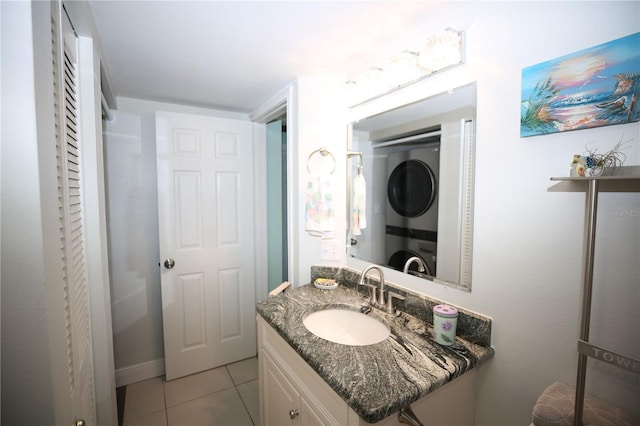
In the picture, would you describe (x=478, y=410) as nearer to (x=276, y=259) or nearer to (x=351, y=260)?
(x=351, y=260)

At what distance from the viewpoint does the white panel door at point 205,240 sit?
7.10 feet

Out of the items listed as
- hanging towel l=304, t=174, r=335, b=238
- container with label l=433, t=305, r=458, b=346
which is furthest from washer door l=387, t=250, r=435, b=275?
hanging towel l=304, t=174, r=335, b=238

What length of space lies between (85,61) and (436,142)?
1495 millimetres

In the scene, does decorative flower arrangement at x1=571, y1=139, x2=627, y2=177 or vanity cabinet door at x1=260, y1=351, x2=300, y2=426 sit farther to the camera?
vanity cabinet door at x1=260, y1=351, x2=300, y2=426

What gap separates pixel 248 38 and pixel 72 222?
1.04 meters

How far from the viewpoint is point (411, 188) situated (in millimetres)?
1385

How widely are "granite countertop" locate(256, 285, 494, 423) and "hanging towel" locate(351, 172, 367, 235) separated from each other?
472mm

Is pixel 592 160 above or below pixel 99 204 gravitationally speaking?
above

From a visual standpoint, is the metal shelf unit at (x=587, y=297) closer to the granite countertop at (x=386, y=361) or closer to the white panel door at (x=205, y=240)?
the granite countertop at (x=386, y=361)

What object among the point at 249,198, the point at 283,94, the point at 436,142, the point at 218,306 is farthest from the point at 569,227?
the point at 218,306

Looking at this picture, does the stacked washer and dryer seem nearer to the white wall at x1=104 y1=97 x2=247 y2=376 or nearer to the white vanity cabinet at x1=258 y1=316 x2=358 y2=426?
the white vanity cabinet at x1=258 y1=316 x2=358 y2=426

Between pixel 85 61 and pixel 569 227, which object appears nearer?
pixel 569 227

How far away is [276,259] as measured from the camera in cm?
273

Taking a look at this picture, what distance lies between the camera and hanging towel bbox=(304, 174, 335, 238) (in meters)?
1.65
